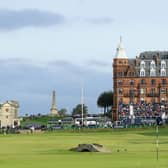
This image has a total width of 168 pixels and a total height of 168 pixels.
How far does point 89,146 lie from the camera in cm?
5591

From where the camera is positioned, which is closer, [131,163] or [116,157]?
[131,163]

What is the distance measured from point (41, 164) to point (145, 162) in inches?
241

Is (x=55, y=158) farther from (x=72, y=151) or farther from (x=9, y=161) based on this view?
(x=72, y=151)

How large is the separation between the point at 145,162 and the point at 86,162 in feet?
11.5

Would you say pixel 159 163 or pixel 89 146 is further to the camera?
pixel 89 146

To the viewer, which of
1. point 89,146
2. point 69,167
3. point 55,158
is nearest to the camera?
point 69,167

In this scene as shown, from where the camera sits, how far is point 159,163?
42.8 m

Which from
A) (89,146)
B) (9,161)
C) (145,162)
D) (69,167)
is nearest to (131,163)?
(145,162)

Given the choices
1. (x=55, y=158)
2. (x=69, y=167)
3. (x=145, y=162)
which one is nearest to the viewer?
(x=69, y=167)

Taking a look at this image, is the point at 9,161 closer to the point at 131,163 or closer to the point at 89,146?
the point at 131,163

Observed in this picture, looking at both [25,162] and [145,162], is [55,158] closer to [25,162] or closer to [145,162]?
[25,162]

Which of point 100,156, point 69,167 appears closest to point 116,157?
point 100,156

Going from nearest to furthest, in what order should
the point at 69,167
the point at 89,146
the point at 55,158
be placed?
1. the point at 69,167
2. the point at 55,158
3. the point at 89,146

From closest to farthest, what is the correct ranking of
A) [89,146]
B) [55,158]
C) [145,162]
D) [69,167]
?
[69,167], [145,162], [55,158], [89,146]
